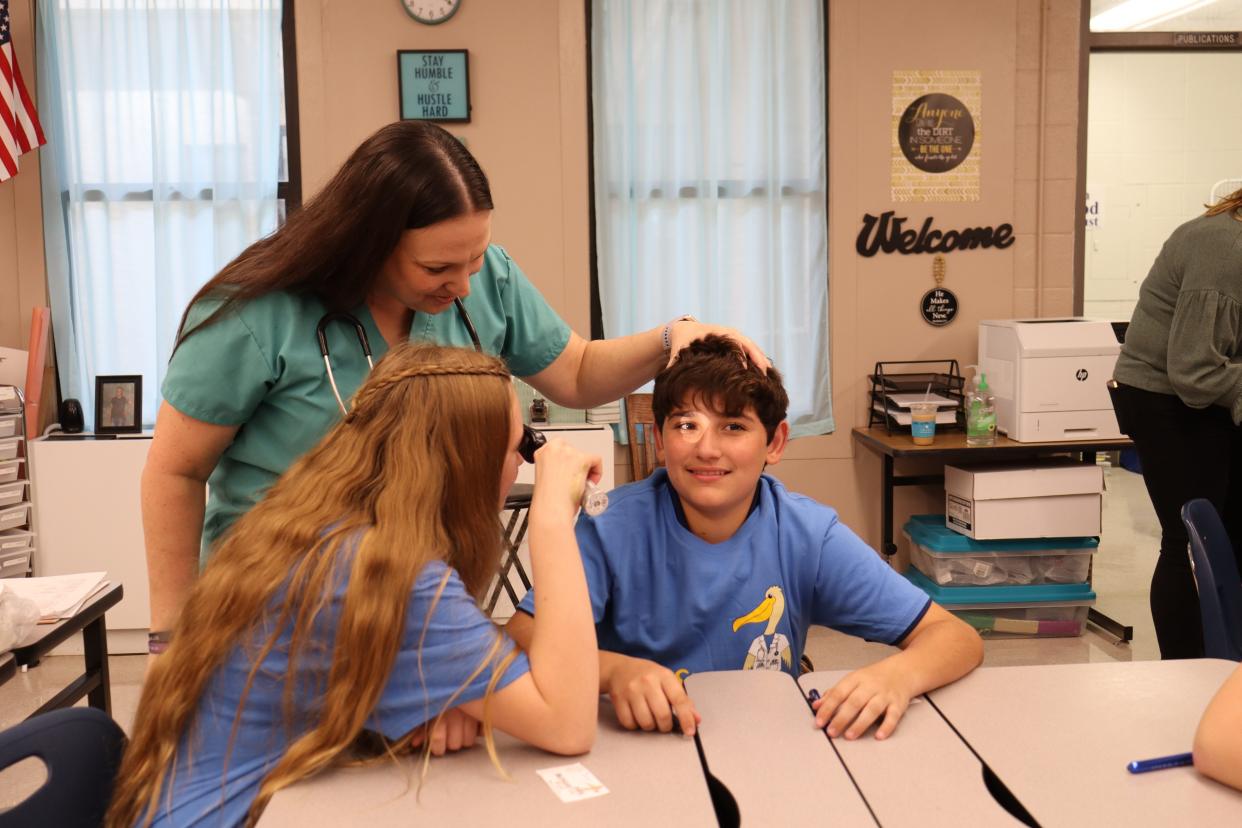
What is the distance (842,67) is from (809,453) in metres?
1.50

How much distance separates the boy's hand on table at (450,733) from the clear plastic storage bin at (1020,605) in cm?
293

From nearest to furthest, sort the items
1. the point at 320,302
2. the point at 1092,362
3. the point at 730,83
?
the point at 320,302
the point at 1092,362
the point at 730,83

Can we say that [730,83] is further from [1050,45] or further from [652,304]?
[1050,45]

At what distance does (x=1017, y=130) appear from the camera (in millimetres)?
4367

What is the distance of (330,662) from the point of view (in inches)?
46.2

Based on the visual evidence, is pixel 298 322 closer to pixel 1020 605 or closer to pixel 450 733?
pixel 450 733

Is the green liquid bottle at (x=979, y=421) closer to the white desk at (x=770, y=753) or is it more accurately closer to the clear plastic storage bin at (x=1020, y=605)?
the clear plastic storage bin at (x=1020, y=605)

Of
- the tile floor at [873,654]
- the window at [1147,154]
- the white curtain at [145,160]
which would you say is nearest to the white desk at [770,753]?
the tile floor at [873,654]

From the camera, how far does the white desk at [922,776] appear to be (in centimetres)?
107

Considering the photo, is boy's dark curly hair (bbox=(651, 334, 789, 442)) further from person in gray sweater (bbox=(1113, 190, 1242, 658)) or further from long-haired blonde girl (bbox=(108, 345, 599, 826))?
person in gray sweater (bbox=(1113, 190, 1242, 658))

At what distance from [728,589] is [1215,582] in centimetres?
106

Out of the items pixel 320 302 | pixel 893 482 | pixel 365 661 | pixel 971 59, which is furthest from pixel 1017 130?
pixel 365 661

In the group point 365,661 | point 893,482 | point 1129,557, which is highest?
point 365,661

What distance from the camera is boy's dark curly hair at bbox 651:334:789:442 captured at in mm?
1694
